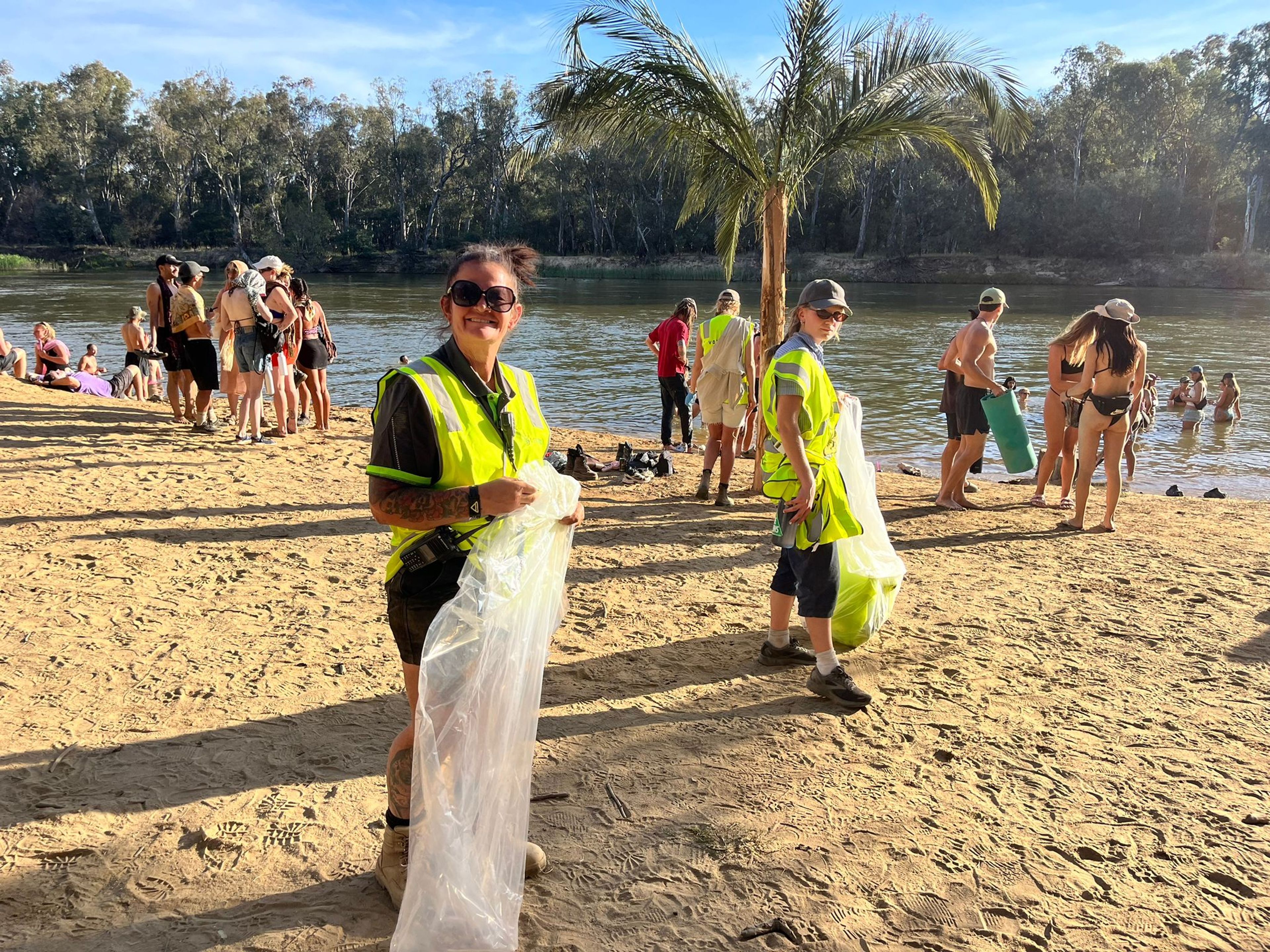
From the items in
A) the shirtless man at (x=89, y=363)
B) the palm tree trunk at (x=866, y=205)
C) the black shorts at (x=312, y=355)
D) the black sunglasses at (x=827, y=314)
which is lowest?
the shirtless man at (x=89, y=363)

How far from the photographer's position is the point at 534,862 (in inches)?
108

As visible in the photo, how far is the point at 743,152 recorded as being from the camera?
8.58 m

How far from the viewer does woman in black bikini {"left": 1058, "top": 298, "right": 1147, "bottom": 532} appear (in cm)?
660

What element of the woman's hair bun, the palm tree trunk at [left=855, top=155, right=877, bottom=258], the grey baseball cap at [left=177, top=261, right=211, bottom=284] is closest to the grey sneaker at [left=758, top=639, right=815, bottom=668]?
the woman's hair bun

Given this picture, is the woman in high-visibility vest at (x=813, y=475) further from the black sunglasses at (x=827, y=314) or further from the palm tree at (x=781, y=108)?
the palm tree at (x=781, y=108)

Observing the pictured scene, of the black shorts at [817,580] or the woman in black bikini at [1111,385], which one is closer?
the black shorts at [817,580]

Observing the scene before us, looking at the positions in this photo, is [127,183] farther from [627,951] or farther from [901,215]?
[627,951]

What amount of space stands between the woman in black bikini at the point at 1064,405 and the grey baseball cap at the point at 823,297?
384 cm

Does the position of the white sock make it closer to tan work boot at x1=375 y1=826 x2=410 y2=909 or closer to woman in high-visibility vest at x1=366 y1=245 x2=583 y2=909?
woman in high-visibility vest at x1=366 y1=245 x2=583 y2=909

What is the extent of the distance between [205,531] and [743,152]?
5783mm

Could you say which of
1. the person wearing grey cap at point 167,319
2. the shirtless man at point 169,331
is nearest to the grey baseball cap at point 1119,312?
the shirtless man at point 169,331

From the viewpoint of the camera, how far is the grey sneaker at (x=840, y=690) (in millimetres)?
3908

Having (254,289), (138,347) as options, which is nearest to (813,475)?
(254,289)

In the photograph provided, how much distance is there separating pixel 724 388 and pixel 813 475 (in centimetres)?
407
